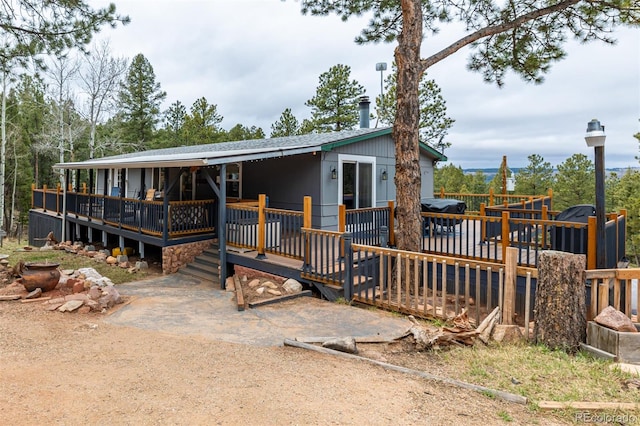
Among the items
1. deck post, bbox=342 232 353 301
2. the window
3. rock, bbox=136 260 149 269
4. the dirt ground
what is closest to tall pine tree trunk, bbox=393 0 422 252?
deck post, bbox=342 232 353 301

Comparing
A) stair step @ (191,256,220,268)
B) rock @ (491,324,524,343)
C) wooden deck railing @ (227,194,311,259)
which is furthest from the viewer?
stair step @ (191,256,220,268)

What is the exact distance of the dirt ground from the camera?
286 centimetres

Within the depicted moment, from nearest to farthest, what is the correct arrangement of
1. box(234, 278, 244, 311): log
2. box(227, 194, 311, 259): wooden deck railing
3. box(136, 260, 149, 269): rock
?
box(234, 278, 244, 311): log → box(227, 194, 311, 259): wooden deck railing → box(136, 260, 149, 269): rock

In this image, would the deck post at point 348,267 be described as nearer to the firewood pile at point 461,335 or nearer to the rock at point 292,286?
the rock at point 292,286

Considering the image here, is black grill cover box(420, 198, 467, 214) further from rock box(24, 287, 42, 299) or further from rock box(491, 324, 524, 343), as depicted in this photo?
rock box(24, 287, 42, 299)

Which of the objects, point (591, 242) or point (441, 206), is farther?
point (441, 206)

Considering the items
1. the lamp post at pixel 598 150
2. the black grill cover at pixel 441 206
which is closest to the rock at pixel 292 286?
the black grill cover at pixel 441 206

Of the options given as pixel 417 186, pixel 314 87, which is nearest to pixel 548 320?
pixel 417 186

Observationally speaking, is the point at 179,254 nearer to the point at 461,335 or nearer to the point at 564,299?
the point at 461,335

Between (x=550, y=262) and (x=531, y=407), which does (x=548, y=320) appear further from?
(x=531, y=407)

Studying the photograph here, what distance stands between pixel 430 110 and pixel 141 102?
2392 centimetres

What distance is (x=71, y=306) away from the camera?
585 centimetres

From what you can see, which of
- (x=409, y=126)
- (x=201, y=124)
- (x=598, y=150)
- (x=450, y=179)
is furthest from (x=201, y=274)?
(x=450, y=179)

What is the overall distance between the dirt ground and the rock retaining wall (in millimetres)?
4890
